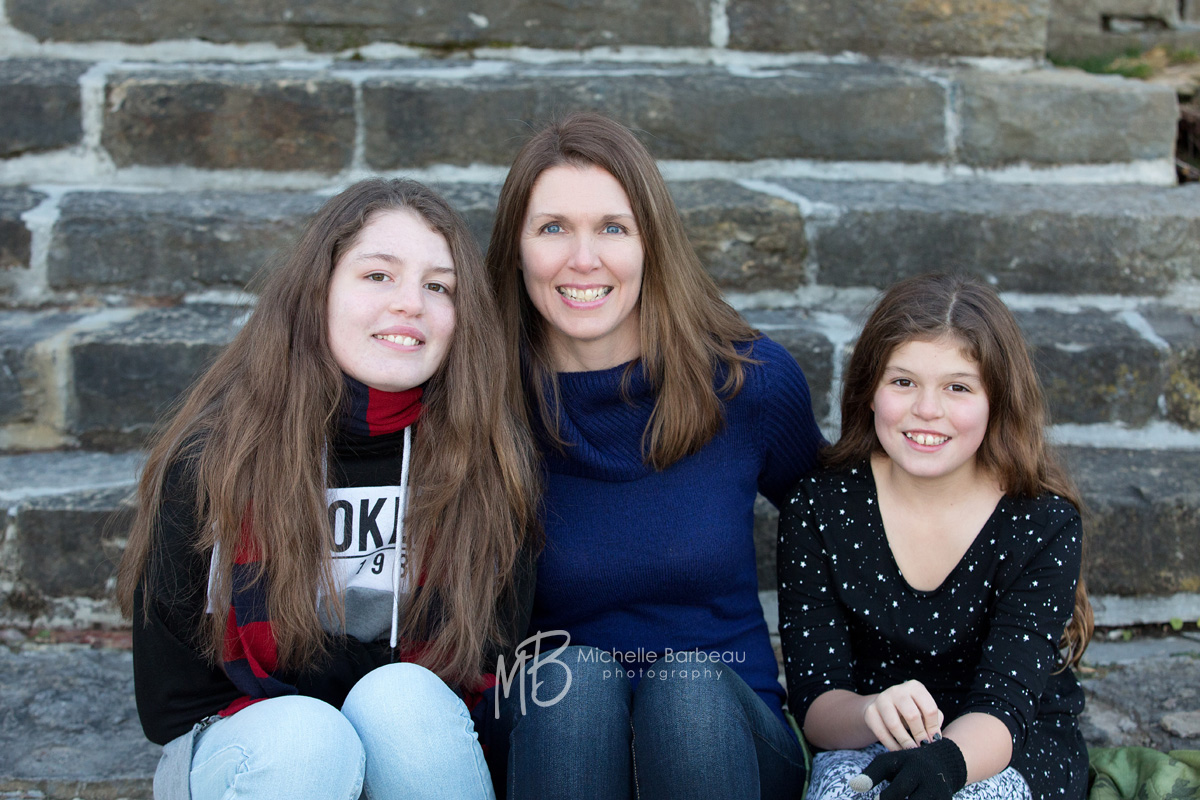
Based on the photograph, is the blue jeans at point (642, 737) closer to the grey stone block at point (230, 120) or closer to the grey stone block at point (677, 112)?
the grey stone block at point (677, 112)

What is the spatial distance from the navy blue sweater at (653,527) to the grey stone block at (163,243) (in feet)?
3.19

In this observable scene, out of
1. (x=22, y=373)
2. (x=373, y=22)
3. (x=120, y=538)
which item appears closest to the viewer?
(x=120, y=538)

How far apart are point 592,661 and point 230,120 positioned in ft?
5.60

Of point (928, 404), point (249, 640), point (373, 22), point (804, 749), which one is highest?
point (373, 22)

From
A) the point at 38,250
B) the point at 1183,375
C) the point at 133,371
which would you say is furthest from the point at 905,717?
the point at 38,250

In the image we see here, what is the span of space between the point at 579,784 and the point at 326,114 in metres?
1.79

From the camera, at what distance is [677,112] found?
2.56 m

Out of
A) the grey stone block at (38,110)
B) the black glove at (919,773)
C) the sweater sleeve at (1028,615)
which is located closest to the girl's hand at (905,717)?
the black glove at (919,773)

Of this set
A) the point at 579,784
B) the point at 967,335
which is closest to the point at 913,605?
the point at 967,335

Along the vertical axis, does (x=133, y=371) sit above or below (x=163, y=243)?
below

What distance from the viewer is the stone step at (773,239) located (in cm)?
235

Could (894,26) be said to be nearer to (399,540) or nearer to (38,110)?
(399,540)

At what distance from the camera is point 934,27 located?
109 inches

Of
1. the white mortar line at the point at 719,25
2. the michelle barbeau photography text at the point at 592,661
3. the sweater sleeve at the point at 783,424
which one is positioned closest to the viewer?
the michelle barbeau photography text at the point at 592,661
